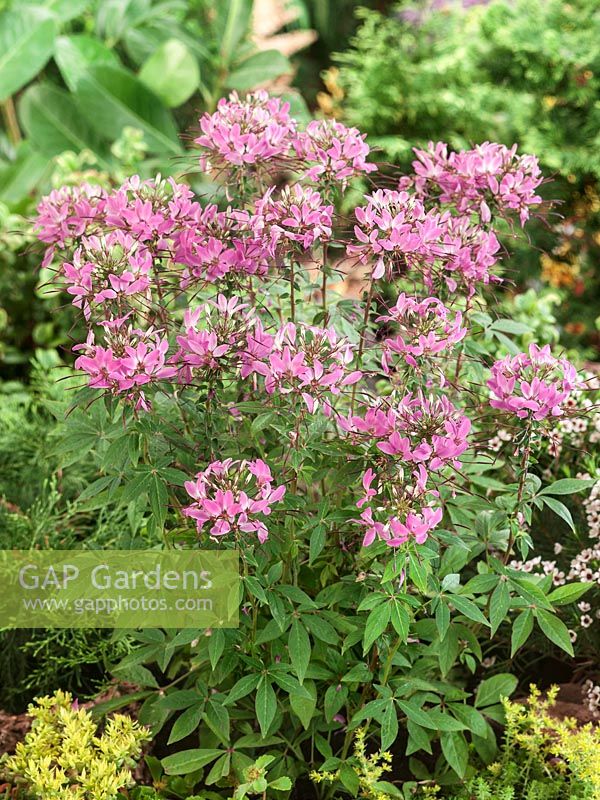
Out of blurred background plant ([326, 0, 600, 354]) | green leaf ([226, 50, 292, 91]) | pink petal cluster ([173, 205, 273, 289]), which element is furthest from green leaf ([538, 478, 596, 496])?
green leaf ([226, 50, 292, 91])

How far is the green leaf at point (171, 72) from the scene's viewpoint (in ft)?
11.2

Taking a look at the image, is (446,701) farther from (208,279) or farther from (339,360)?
(208,279)

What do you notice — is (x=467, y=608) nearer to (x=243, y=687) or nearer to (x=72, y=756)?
(x=243, y=687)

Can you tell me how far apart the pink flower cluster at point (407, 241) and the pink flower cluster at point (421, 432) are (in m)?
0.17

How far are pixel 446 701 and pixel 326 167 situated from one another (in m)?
0.81

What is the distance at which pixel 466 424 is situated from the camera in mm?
1118

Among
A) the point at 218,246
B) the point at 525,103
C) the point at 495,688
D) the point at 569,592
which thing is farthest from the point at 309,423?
the point at 525,103

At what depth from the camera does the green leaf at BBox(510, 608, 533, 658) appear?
4.12ft

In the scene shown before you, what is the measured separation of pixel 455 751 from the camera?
4.55 feet

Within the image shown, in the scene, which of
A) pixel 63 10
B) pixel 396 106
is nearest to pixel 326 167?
pixel 396 106

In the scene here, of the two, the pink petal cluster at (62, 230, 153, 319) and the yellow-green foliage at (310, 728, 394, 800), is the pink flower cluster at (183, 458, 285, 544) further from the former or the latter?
the yellow-green foliage at (310, 728, 394, 800)

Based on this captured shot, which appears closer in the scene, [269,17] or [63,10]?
[63,10]

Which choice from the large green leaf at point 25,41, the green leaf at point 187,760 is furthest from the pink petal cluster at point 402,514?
the large green leaf at point 25,41

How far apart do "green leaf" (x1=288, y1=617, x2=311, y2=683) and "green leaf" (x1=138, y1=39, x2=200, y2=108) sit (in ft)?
8.62
